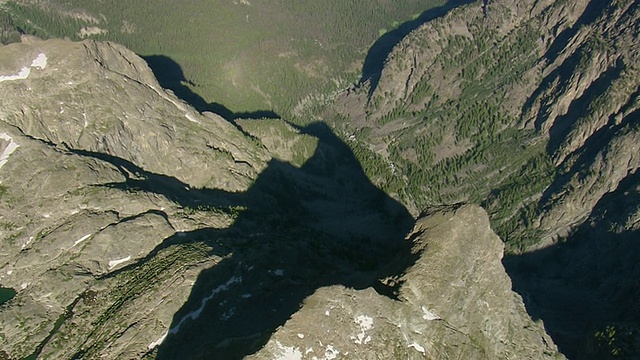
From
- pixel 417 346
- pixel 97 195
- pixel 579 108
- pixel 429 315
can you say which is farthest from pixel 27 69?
pixel 579 108

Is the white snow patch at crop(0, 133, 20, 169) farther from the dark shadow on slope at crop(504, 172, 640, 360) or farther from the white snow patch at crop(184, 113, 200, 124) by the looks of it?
the dark shadow on slope at crop(504, 172, 640, 360)

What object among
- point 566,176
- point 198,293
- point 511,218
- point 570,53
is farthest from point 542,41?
point 198,293

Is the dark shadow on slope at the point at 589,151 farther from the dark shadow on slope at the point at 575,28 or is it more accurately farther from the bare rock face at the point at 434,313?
the bare rock face at the point at 434,313

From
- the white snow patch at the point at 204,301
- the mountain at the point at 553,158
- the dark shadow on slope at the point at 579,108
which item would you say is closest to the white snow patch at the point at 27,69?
the white snow patch at the point at 204,301

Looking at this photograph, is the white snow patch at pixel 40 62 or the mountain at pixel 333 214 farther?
the white snow patch at pixel 40 62

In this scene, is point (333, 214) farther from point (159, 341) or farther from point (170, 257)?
point (159, 341)
